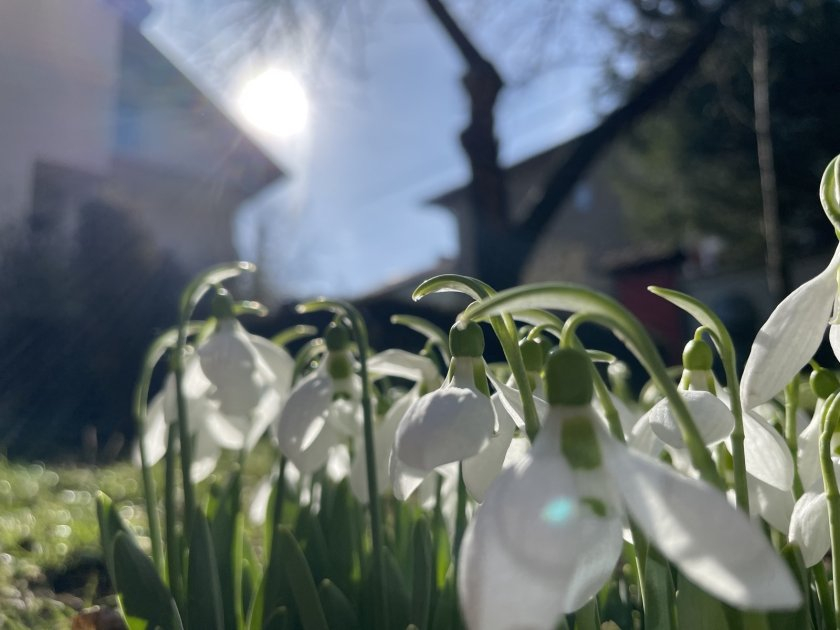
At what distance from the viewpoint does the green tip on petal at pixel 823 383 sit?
0.96 metres

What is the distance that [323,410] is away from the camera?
1.11m

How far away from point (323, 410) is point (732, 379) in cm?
57

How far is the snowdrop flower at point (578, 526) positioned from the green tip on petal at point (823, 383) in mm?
487

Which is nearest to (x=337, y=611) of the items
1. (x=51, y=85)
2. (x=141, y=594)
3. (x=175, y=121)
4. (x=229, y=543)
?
(x=141, y=594)

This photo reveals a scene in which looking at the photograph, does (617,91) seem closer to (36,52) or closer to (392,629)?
(36,52)

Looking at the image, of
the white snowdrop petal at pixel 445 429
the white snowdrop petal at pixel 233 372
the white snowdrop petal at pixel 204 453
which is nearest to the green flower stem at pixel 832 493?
the white snowdrop petal at pixel 445 429

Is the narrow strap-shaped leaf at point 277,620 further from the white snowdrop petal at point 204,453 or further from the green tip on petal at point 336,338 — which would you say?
the white snowdrop petal at point 204,453

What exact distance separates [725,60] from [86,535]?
7745 mm

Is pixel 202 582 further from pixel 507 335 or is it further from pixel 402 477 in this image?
pixel 507 335

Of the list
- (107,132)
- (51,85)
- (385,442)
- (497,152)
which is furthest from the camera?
(107,132)

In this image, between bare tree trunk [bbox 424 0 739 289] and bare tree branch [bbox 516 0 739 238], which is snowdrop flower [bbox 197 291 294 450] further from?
bare tree branch [bbox 516 0 739 238]

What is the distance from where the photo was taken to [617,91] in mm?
9859

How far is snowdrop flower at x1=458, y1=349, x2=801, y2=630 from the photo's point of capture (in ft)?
1.49

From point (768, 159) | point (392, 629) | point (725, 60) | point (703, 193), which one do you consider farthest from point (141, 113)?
point (392, 629)
